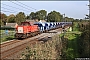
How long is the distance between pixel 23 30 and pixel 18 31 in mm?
926

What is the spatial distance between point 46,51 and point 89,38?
4496mm

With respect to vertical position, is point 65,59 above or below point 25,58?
below

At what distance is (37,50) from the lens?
9.41m

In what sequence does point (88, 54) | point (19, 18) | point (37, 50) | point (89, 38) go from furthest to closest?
point (19, 18), point (89, 38), point (88, 54), point (37, 50)

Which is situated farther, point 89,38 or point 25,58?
point 89,38

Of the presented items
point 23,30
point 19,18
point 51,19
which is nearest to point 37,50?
point 23,30

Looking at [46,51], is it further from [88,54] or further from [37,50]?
[88,54]

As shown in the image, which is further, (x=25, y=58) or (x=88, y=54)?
(x=88, y=54)

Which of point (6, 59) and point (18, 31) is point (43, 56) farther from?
point (18, 31)

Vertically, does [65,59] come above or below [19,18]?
below

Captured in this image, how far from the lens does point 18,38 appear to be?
27.4 m

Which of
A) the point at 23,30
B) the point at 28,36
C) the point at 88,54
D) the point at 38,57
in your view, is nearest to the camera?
the point at 38,57

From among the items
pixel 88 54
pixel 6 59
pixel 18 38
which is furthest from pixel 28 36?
pixel 88 54

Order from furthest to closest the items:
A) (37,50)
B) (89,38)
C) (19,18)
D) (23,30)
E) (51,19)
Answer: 1. (51,19)
2. (19,18)
3. (23,30)
4. (89,38)
5. (37,50)
